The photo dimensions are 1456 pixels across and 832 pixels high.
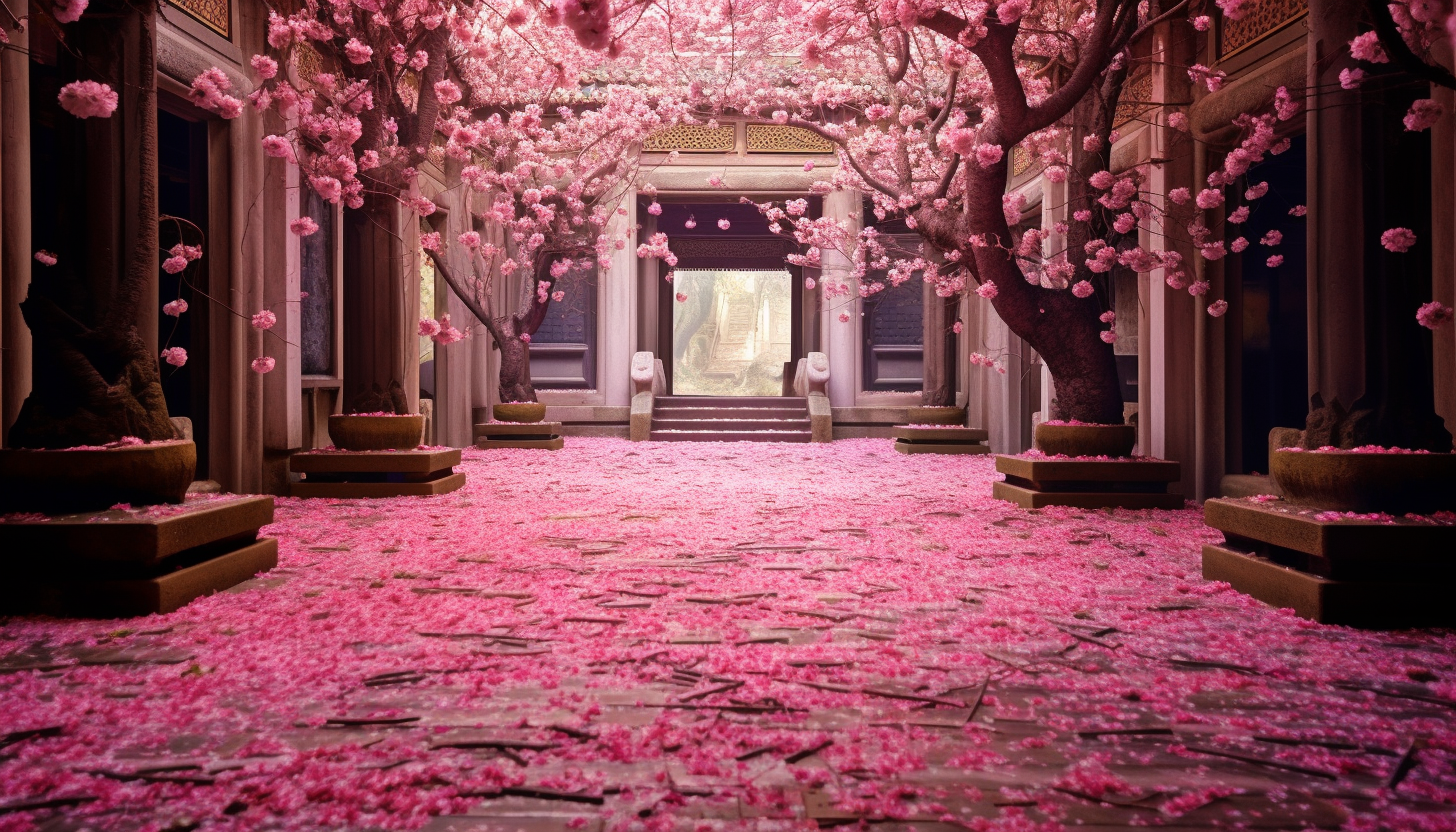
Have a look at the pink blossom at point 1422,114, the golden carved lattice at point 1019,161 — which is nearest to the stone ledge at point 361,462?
the pink blossom at point 1422,114

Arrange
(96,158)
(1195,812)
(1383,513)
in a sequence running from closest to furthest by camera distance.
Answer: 1. (1195,812)
2. (1383,513)
3. (96,158)

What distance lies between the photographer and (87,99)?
2.92 m

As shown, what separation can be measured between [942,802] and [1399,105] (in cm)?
309

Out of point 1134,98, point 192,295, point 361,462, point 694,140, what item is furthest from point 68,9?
point 694,140

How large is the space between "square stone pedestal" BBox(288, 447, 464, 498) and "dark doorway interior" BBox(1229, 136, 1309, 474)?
19.6 feet

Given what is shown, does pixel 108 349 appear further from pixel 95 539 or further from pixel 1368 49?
pixel 1368 49

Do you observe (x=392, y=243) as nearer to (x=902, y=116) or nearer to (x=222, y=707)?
(x=902, y=116)

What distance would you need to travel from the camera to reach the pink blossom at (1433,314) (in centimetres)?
295

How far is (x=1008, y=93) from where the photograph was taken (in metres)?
5.02

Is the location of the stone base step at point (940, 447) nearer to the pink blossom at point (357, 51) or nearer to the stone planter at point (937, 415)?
the stone planter at point (937, 415)

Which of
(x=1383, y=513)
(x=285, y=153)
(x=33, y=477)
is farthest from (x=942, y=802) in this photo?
(x=285, y=153)

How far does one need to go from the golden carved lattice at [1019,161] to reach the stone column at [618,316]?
18.6ft

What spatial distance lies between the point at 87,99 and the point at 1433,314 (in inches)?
181

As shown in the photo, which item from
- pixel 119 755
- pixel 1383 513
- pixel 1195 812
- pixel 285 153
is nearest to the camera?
pixel 1195 812
